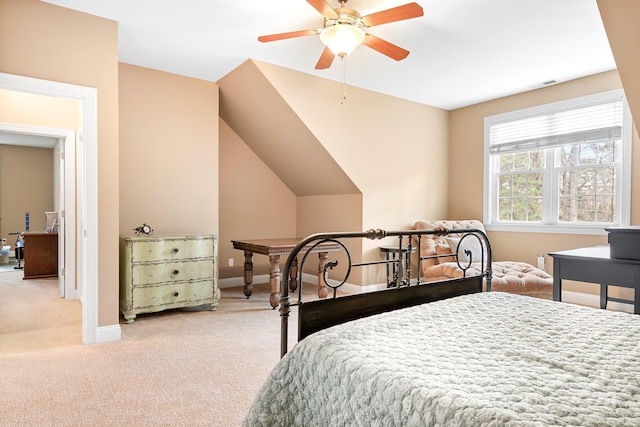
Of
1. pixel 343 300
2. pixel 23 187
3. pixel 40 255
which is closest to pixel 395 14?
pixel 343 300

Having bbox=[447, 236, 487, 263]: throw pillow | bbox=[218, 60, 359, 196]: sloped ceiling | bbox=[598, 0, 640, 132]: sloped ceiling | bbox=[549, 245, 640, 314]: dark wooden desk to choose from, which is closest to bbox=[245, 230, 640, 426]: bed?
bbox=[549, 245, 640, 314]: dark wooden desk

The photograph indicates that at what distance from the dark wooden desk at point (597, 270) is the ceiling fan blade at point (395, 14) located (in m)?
2.02

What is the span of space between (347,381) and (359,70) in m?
3.68

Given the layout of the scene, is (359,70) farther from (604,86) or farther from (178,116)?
(604,86)

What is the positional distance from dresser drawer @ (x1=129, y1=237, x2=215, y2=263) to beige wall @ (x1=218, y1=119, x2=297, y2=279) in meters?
1.24

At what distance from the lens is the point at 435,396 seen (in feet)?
3.27

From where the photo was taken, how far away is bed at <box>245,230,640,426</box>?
0.96 meters

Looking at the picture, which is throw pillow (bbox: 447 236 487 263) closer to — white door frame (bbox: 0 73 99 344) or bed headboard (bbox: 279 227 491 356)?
bed headboard (bbox: 279 227 491 356)

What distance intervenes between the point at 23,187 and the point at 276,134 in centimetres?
714

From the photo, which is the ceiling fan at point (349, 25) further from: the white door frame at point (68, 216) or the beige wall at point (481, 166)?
the white door frame at point (68, 216)

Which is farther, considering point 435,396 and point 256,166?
point 256,166

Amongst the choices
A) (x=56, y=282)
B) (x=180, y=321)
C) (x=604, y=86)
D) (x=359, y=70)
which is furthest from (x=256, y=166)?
(x=604, y=86)

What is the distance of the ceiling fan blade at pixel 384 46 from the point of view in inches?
109

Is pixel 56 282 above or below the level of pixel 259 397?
below
